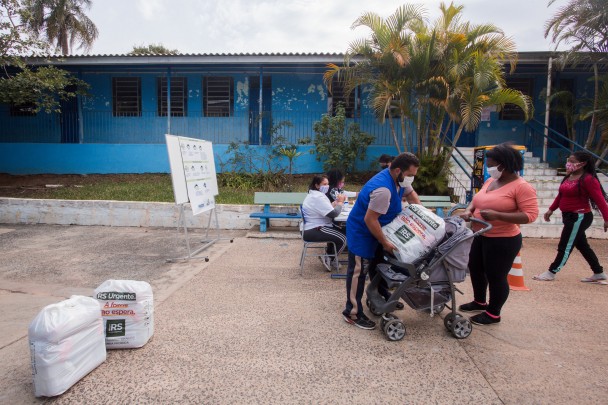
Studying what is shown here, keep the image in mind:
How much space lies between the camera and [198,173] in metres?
6.64

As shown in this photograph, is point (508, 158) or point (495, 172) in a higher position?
point (508, 158)

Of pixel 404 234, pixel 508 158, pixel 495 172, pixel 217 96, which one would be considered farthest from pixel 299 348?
pixel 217 96

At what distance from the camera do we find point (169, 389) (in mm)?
2795

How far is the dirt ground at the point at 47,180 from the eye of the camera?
12.2 m

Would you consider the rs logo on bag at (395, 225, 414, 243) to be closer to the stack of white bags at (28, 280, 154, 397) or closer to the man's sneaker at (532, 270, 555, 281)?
the stack of white bags at (28, 280, 154, 397)

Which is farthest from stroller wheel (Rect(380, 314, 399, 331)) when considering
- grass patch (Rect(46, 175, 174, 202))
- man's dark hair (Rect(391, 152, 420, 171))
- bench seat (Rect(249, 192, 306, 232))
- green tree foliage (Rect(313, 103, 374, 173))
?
green tree foliage (Rect(313, 103, 374, 173))

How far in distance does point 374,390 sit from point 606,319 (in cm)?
290

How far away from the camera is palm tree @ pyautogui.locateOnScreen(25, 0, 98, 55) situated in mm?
22062

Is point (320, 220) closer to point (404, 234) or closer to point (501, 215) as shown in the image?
point (404, 234)

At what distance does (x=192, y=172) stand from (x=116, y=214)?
3.69 meters

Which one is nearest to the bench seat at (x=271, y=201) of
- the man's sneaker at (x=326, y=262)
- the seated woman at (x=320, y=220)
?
the man's sneaker at (x=326, y=262)

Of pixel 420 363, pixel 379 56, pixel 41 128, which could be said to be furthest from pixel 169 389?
pixel 41 128

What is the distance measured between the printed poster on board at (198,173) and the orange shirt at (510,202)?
13.8 ft

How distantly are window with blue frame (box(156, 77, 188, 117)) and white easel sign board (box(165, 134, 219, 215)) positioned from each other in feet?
26.0
